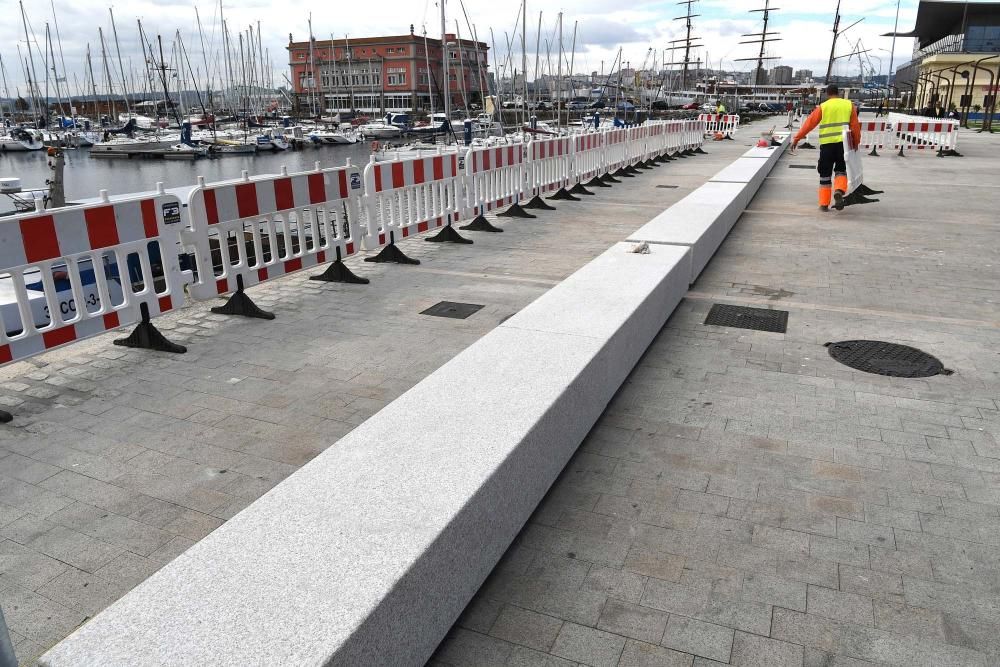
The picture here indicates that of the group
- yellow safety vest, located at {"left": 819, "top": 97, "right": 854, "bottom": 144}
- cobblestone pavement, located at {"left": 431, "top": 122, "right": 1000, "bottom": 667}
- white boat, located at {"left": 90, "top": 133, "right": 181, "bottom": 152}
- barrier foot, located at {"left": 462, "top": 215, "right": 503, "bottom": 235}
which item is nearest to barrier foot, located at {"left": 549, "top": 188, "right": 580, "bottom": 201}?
barrier foot, located at {"left": 462, "top": 215, "right": 503, "bottom": 235}

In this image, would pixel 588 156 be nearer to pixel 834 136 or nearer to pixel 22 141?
pixel 834 136

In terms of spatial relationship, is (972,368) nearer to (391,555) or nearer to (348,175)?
(391,555)

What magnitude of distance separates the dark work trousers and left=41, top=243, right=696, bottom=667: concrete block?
955 cm

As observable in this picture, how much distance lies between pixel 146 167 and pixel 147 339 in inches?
2221

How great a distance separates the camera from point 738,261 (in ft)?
28.7

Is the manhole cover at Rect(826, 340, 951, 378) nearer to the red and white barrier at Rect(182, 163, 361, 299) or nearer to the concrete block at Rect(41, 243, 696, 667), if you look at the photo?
the concrete block at Rect(41, 243, 696, 667)

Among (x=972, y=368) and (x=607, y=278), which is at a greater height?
(x=607, y=278)

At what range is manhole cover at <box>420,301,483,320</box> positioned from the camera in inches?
263

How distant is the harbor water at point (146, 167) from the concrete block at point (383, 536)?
4055cm

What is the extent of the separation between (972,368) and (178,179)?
50.2m

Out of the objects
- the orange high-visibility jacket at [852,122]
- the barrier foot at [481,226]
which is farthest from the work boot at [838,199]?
the barrier foot at [481,226]

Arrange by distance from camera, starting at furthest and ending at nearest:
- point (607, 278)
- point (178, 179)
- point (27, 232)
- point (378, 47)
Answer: point (378, 47), point (178, 179), point (607, 278), point (27, 232)

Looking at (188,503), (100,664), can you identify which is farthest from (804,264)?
(100,664)

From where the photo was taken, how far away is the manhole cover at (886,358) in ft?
16.7
